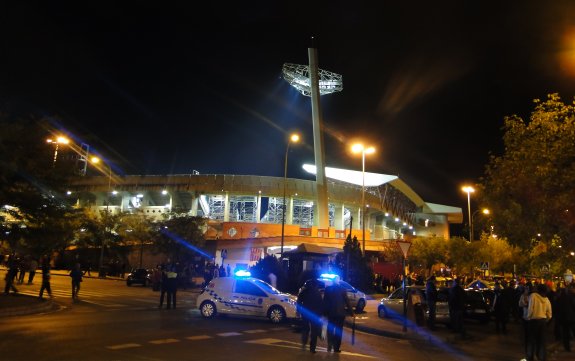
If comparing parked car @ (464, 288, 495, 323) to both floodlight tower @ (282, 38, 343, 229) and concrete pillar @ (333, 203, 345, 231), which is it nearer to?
floodlight tower @ (282, 38, 343, 229)

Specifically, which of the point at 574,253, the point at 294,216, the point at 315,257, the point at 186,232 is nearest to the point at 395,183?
the point at 294,216

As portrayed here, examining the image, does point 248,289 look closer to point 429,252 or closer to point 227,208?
point 429,252

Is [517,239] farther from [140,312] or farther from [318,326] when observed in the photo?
[140,312]

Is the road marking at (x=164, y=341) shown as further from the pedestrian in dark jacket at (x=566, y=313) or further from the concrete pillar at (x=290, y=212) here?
the concrete pillar at (x=290, y=212)

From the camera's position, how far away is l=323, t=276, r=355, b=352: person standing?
11656mm

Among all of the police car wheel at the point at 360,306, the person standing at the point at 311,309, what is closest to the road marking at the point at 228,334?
the person standing at the point at 311,309

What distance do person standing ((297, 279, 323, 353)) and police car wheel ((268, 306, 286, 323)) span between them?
5556 millimetres

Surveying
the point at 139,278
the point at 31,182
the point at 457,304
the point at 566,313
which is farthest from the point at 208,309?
the point at 139,278

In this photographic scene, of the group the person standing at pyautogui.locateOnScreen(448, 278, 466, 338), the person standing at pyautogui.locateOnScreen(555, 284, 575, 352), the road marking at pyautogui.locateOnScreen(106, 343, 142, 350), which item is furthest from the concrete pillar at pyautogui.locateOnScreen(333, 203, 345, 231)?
the road marking at pyautogui.locateOnScreen(106, 343, 142, 350)

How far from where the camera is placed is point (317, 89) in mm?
76188

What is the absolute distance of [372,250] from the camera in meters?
71.8

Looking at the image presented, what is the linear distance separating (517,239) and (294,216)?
66.2 meters

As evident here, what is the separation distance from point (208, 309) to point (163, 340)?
6.01 m

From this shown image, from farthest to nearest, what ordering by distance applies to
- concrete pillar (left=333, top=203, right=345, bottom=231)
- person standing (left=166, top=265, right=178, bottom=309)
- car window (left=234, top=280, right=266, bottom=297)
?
1. concrete pillar (left=333, top=203, right=345, bottom=231)
2. person standing (left=166, top=265, right=178, bottom=309)
3. car window (left=234, top=280, right=266, bottom=297)
